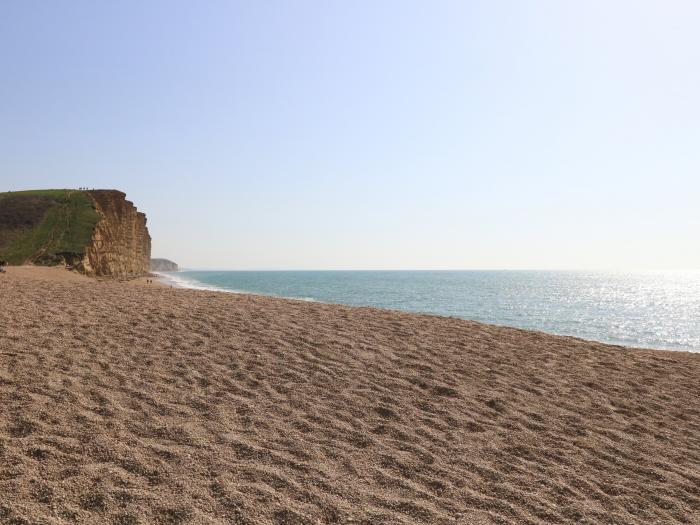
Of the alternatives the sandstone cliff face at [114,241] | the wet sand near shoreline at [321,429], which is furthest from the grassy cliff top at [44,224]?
the wet sand near shoreline at [321,429]

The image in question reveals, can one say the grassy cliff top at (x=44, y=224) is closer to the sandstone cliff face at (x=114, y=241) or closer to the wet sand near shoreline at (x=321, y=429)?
the sandstone cliff face at (x=114, y=241)

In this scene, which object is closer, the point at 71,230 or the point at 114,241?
the point at 71,230

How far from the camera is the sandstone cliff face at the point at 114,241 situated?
44.7m

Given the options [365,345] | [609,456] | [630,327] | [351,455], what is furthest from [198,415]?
[630,327]

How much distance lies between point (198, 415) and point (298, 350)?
3798mm

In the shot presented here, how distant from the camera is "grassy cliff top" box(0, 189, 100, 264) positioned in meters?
39.3

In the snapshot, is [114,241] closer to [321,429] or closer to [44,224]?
[44,224]

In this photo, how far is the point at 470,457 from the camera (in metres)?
5.93

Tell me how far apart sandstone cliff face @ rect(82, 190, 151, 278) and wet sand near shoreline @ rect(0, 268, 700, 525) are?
1456 inches

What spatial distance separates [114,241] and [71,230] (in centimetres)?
678

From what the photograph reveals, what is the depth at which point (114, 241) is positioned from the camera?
50.8 m

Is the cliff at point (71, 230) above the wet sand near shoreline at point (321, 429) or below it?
above

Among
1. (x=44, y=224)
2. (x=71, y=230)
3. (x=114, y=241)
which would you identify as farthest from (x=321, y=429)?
(x=114, y=241)

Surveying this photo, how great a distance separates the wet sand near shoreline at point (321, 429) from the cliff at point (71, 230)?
109 ft
